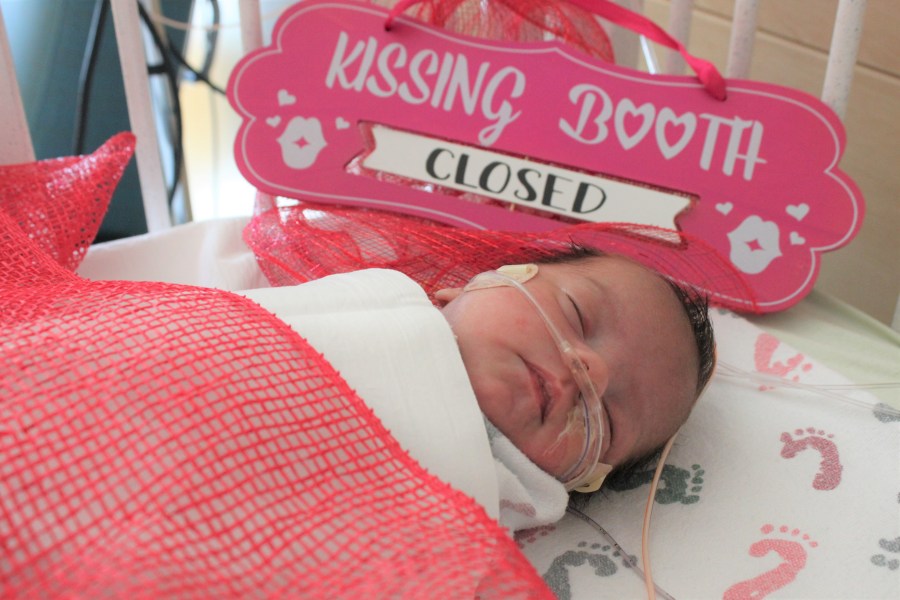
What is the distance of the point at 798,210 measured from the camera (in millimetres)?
1009

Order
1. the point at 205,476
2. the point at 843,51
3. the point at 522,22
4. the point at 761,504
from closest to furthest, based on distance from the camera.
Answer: the point at 205,476
the point at 761,504
the point at 843,51
the point at 522,22

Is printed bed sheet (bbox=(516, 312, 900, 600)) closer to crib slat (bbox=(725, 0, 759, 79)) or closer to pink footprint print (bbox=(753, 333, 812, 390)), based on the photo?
pink footprint print (bbox=(753, 333, 812, 390))

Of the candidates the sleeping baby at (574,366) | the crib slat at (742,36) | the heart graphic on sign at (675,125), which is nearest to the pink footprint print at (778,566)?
the sleeping baby at (574,366)

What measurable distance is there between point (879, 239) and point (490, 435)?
36.1 inches

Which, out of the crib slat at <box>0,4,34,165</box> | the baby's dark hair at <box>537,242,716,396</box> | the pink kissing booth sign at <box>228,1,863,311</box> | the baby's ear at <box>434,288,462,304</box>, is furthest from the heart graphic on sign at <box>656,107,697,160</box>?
the crib slat at <box>0,4,34,165</box>

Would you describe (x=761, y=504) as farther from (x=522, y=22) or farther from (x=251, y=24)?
(x=251, y=24)

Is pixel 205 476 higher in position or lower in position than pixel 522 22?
lower

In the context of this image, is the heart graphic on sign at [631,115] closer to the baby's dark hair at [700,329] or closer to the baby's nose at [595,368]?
the baby's dark hair at [700,329]

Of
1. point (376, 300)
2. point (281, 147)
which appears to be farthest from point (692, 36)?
point (376, 300)

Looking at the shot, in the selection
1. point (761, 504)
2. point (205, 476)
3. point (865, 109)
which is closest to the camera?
point (205, 476)

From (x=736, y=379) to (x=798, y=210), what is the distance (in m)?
0.23

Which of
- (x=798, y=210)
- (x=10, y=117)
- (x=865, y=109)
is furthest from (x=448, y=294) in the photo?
(x=865, y=109)

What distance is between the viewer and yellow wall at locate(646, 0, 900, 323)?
125cm

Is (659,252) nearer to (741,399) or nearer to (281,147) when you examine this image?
(741,399)
